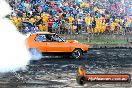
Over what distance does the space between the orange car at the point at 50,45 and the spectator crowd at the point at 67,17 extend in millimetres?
6859

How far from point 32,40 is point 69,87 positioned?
10666 mm

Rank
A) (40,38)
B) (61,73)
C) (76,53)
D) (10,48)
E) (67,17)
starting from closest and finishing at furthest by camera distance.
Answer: (61,73), (10,48), (40,38), (76,53), (67,17)

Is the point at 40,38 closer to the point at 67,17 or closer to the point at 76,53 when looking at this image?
the point at 76,53

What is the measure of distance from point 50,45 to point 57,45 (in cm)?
39

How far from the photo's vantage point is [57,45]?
2350cm

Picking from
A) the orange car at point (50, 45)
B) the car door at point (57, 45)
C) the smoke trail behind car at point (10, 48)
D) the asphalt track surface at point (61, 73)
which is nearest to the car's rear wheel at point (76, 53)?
the orange car at point (50, 45)

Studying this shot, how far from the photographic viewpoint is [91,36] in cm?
3259

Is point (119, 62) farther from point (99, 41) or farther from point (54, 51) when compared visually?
point (99, 41)

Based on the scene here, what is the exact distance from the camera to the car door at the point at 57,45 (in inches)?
921

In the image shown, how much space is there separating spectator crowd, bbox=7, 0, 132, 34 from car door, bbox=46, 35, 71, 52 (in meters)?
7.14

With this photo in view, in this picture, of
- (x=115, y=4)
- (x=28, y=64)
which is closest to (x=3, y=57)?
(x=28, y=64)

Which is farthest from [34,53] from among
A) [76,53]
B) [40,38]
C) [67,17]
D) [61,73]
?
[67,17]

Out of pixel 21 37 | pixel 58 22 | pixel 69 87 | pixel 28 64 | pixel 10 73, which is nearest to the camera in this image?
pixel 69 87

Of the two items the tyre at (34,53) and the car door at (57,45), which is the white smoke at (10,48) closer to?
the tyre at (34,53)
